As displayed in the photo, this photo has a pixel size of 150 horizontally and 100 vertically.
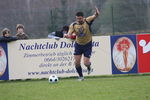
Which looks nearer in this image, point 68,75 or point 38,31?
point 68,75

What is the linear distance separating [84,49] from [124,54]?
2190mm

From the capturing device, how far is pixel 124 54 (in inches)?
736

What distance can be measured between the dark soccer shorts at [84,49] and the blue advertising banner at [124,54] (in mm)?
1853

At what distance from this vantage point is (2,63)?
18609 mm

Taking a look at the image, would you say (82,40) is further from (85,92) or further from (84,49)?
(85,92)

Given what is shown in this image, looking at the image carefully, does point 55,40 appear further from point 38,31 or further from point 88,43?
point 38,31

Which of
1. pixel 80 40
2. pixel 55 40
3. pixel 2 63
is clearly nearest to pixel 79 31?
pixel 80 40

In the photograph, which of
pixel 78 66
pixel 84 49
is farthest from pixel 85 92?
pixel 84 49

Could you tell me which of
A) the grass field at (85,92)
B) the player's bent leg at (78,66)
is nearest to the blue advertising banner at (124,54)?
the player's bent leg at (78,66)

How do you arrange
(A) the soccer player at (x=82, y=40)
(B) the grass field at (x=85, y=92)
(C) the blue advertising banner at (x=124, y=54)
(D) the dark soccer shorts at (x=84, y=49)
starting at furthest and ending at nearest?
1. (C) the blue advertising banner at (x=124, y=54)
2. (D) the dark soccer shorts at (x=84, y=49)
3. (A) the soccer player at (x=82, y=40)
4. (B) the grass field at (x=85, y=92)

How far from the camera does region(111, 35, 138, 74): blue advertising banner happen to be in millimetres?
18625

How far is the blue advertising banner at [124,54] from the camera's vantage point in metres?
18.6

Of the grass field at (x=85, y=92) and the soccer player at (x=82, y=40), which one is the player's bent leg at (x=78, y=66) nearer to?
the soccer player at (x=82, y=40)

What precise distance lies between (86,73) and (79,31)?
2179 millimetres
